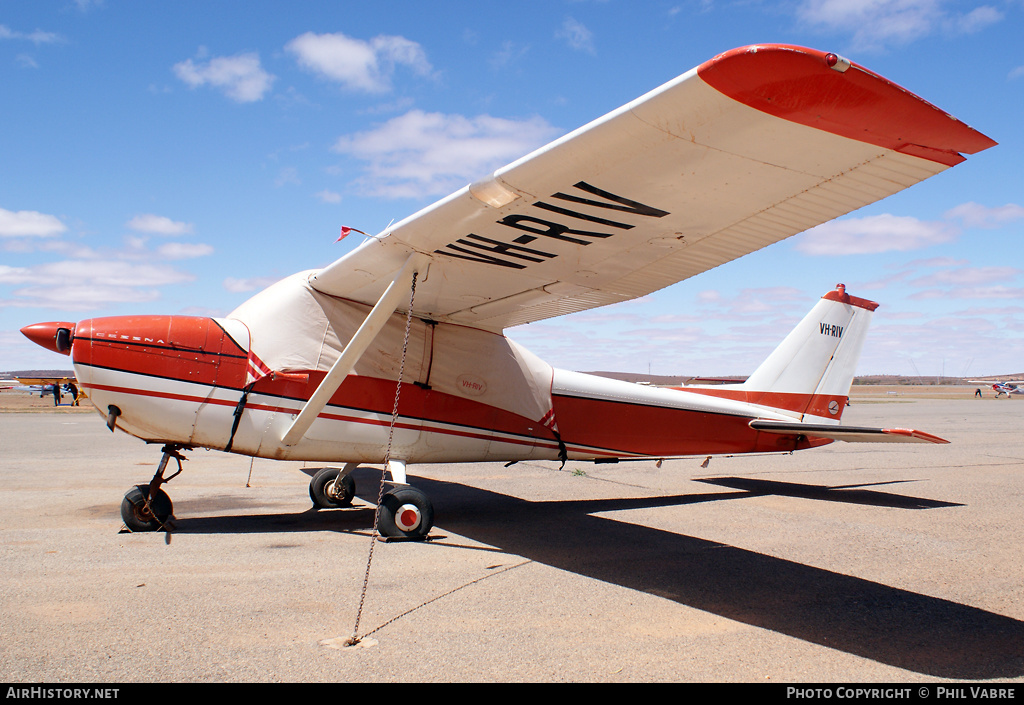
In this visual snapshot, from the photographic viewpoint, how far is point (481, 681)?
2.84 meters

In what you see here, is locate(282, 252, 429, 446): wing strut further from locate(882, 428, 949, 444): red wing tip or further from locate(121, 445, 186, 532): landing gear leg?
locate(882, 428, 949, 444): red wing tip

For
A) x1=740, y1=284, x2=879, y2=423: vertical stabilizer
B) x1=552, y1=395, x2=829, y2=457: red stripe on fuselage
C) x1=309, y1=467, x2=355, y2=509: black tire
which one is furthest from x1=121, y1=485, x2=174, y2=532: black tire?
x1=740, y1=284, x2=879, y2=423: vertical stabilizer

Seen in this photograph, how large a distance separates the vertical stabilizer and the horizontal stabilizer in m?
0.64

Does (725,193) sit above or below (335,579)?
above

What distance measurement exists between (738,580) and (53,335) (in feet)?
20.8

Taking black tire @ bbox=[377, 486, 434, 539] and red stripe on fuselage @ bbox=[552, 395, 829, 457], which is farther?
red stripe on fuselage @ bbox=[552, 395, 829, 457]

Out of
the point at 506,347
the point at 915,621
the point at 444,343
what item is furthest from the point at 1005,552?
the point at 444,343

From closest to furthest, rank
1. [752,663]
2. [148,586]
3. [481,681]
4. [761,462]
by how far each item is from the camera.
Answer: [481,681]
[752,663]
[148,586]
[761,462]

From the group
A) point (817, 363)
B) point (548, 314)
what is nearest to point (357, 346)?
point (548, 314)

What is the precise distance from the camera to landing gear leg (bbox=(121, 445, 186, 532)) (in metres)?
5.79

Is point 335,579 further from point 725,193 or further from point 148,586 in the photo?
point 725,193

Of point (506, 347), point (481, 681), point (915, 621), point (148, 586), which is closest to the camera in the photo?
point (481, 681)

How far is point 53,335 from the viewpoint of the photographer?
221 inches

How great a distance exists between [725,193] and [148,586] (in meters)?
4.51
